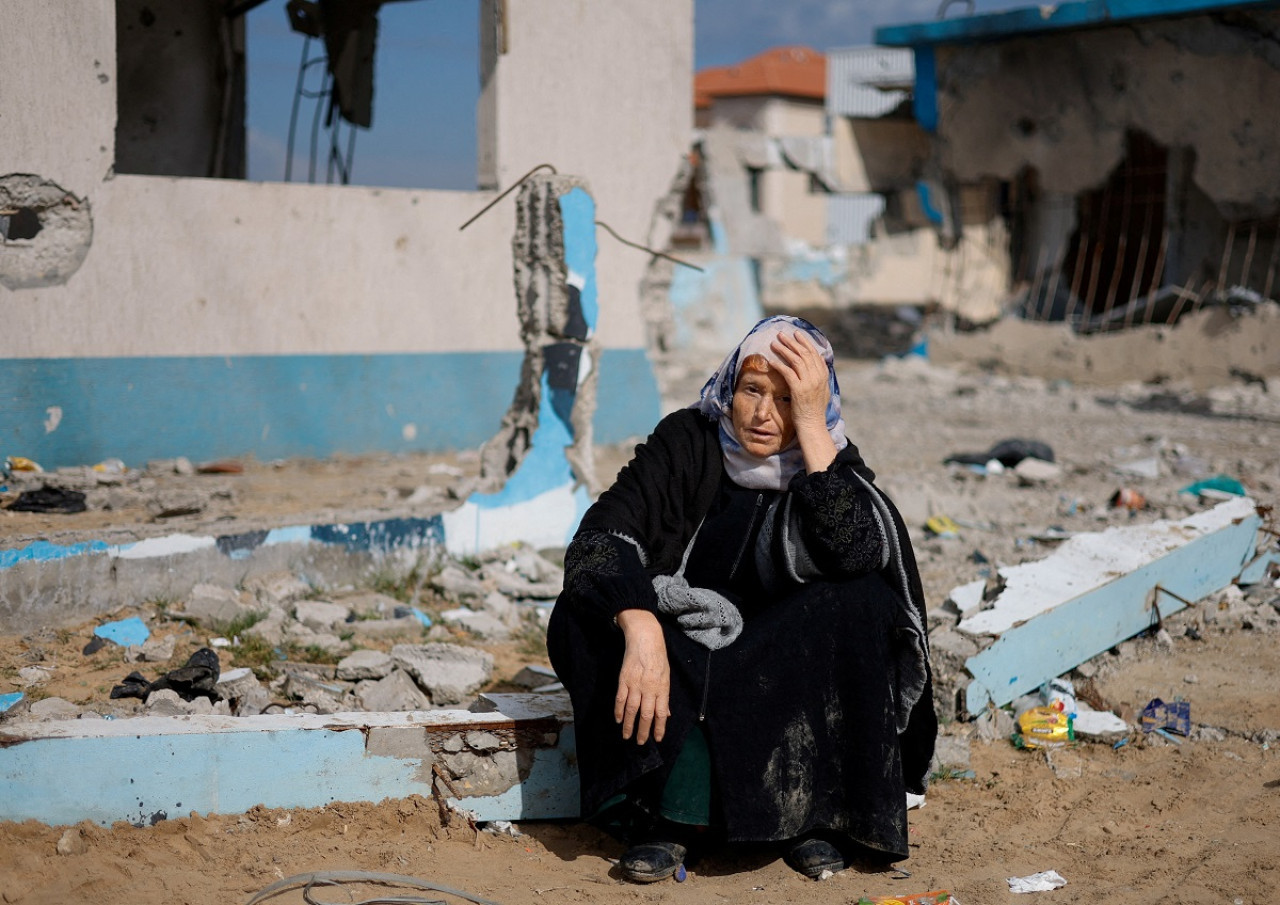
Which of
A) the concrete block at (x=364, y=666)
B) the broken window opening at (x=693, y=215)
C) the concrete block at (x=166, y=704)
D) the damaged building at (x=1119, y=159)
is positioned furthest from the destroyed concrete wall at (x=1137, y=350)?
the concrete block at (x=166, y=704)

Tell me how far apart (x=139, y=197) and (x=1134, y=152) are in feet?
35.9

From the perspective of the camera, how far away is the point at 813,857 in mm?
2787

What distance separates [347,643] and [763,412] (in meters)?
1.97

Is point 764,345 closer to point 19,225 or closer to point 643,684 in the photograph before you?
point 643,684

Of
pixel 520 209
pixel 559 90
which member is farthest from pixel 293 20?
pixel 520 209

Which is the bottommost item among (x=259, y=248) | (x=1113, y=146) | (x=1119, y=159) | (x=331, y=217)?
(x=259, y=248)

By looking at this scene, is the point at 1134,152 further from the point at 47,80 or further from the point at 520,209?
the point at 47,80

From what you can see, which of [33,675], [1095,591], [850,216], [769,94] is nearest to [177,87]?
[33,675]

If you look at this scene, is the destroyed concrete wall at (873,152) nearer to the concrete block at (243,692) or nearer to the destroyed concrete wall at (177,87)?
the destroyed concrete wall at (177,87)

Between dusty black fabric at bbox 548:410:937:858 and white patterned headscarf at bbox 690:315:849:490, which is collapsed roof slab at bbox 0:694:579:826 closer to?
dusty black fabric at bbox 548:410:937:858

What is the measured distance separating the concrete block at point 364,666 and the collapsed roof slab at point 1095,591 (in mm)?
1813

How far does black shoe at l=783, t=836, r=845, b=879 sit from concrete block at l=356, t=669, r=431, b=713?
1.26m

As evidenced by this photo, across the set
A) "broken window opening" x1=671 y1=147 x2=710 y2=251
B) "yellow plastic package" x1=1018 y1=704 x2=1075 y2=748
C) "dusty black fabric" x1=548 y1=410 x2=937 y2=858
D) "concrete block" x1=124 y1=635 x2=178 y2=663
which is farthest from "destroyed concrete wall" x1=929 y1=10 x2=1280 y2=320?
"concrete block" x1=124 y1=635 x2=178 y2=663

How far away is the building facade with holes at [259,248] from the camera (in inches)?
235
